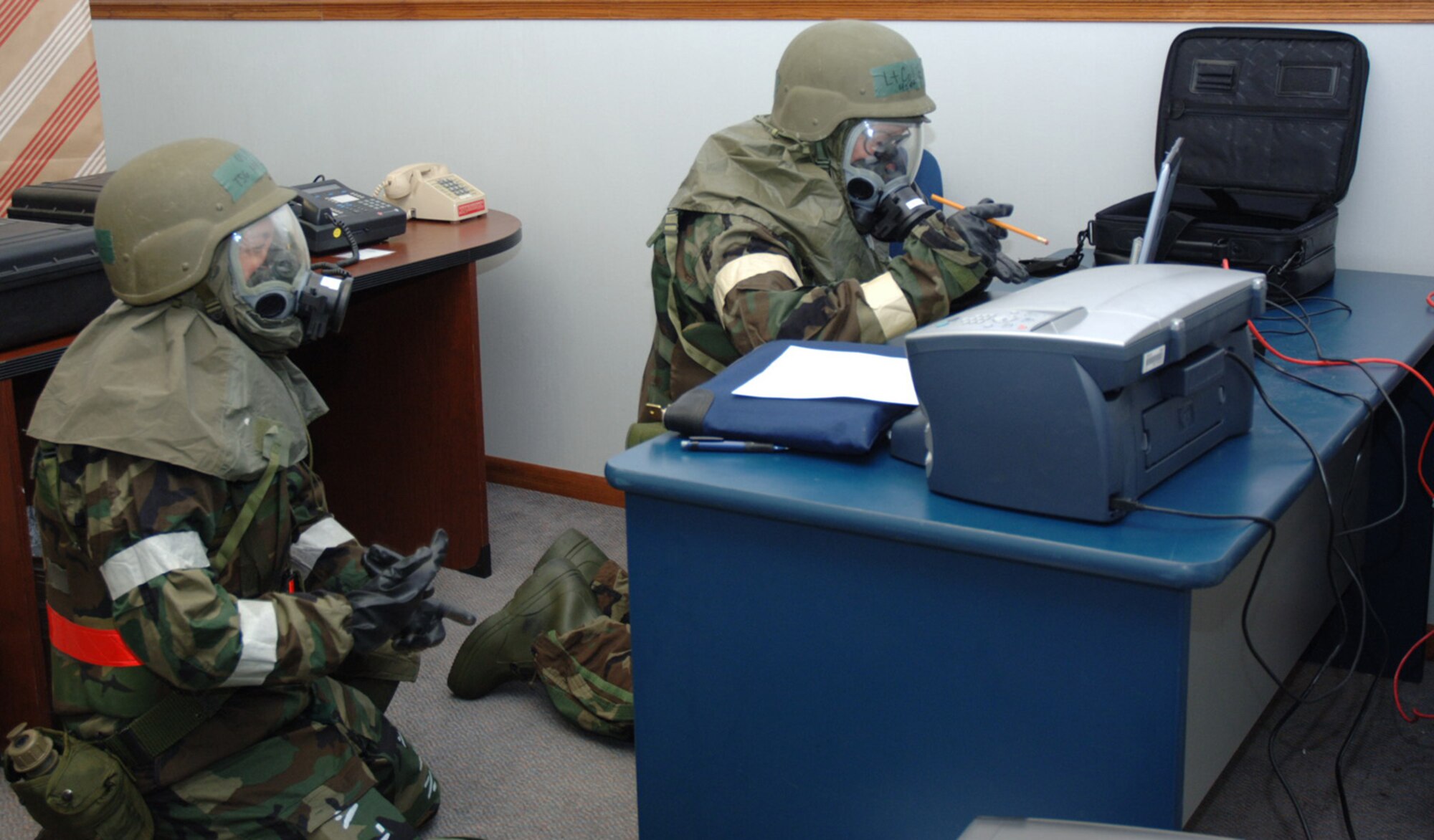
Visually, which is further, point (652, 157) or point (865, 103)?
point (652, 157)

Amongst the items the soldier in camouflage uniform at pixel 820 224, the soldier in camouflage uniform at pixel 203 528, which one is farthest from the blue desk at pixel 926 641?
the soldier in camouflage uniform at pixel 820 224

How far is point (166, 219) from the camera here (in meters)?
1.41

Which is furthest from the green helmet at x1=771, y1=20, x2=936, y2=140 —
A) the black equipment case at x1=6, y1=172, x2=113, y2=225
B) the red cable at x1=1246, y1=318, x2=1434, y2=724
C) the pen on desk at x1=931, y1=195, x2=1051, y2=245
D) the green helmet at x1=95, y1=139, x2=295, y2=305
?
the black equipment case at x1=6, y1=172, x2=113, y2=225

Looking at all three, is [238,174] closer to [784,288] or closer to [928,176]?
[784,288]

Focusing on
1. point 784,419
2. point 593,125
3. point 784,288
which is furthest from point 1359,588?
point 593,125

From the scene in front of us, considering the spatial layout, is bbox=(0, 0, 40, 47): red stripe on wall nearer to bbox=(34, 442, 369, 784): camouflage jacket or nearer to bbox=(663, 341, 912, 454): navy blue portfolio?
bbox=(34, 442, 369, 784): camouflage jacket

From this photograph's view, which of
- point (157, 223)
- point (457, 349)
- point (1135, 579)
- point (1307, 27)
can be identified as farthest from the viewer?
point (457, 349)

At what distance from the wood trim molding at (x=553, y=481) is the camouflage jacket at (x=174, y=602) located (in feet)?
4.96

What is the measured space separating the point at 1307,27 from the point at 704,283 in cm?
116

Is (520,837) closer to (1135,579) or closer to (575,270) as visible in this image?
(1135,579)

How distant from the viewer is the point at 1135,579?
1101mm

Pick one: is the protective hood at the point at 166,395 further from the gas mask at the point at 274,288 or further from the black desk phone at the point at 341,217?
the black desk phone at the point at 341,217

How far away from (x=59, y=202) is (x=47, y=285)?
39 centimetres

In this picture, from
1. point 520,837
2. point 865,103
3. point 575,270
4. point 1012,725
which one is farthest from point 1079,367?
point 575,270
